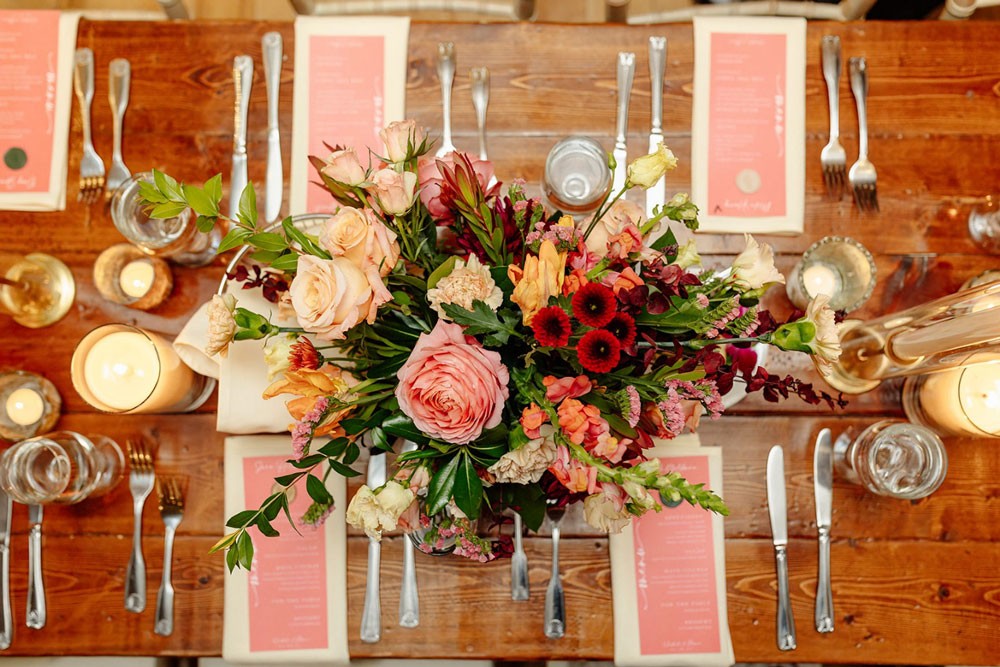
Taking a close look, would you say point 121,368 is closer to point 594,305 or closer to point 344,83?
point 344,83

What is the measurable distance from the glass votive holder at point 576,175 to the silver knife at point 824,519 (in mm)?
537

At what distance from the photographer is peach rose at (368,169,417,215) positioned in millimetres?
643

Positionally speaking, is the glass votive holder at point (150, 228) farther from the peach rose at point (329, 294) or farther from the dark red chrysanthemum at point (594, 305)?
the dark red chrysanthemum at point (594, 305)

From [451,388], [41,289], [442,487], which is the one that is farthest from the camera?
[41,289]

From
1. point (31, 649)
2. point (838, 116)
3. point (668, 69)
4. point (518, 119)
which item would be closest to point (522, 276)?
point (518, 119)

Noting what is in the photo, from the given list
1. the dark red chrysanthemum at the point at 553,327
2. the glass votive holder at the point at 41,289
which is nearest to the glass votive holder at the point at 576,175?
the dark red chrysanthemum at the point at 553,327

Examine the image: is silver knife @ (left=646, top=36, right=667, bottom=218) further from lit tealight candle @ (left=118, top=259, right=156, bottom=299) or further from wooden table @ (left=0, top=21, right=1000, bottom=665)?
lit tealight candle @ (left=118, top=259, right=156, bottom=299)

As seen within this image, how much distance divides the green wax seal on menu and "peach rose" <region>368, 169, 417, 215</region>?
0.84 meters

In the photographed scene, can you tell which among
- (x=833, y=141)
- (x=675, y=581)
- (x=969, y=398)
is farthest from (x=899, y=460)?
(x=833, y=141)

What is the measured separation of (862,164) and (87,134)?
131 centimetres

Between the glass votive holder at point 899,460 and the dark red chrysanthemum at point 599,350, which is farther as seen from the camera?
the glass votive holder at point 899,460

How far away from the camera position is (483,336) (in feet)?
2.28

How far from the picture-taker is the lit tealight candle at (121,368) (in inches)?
40.1

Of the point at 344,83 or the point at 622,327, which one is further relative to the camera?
the point at 344,83
